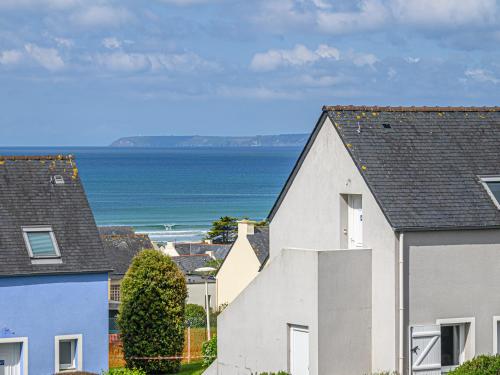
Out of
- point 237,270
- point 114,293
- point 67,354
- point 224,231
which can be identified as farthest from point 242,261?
point 224,231

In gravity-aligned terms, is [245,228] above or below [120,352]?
above

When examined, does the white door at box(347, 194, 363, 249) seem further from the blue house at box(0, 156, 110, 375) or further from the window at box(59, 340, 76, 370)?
the window at box(59, 340, 76, 370)

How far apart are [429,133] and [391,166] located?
71.6 inches

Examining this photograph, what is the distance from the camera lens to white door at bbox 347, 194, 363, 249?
24.9 m

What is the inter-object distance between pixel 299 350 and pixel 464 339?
364cm

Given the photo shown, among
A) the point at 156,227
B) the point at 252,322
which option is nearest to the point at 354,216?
the point at 252,322

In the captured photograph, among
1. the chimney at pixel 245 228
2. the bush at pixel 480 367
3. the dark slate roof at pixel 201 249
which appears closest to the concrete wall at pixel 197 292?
the chimney at pixel 245 228

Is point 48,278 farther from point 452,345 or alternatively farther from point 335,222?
point 452,345

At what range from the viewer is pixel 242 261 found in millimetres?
63188

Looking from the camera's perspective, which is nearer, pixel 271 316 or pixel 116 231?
pixel 271 316

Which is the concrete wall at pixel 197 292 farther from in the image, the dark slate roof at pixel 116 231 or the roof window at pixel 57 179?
the roof window at pixel 57 179

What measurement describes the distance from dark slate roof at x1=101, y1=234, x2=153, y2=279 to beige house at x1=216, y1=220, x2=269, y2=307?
5.48 m

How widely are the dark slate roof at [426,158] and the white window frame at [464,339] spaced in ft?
6.69

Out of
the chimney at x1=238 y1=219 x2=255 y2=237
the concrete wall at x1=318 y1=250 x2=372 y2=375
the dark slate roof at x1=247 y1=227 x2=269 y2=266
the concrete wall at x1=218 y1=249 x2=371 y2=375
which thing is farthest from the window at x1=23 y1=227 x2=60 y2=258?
the chimney at x1=238 y1=219 x2=255 y2=237
